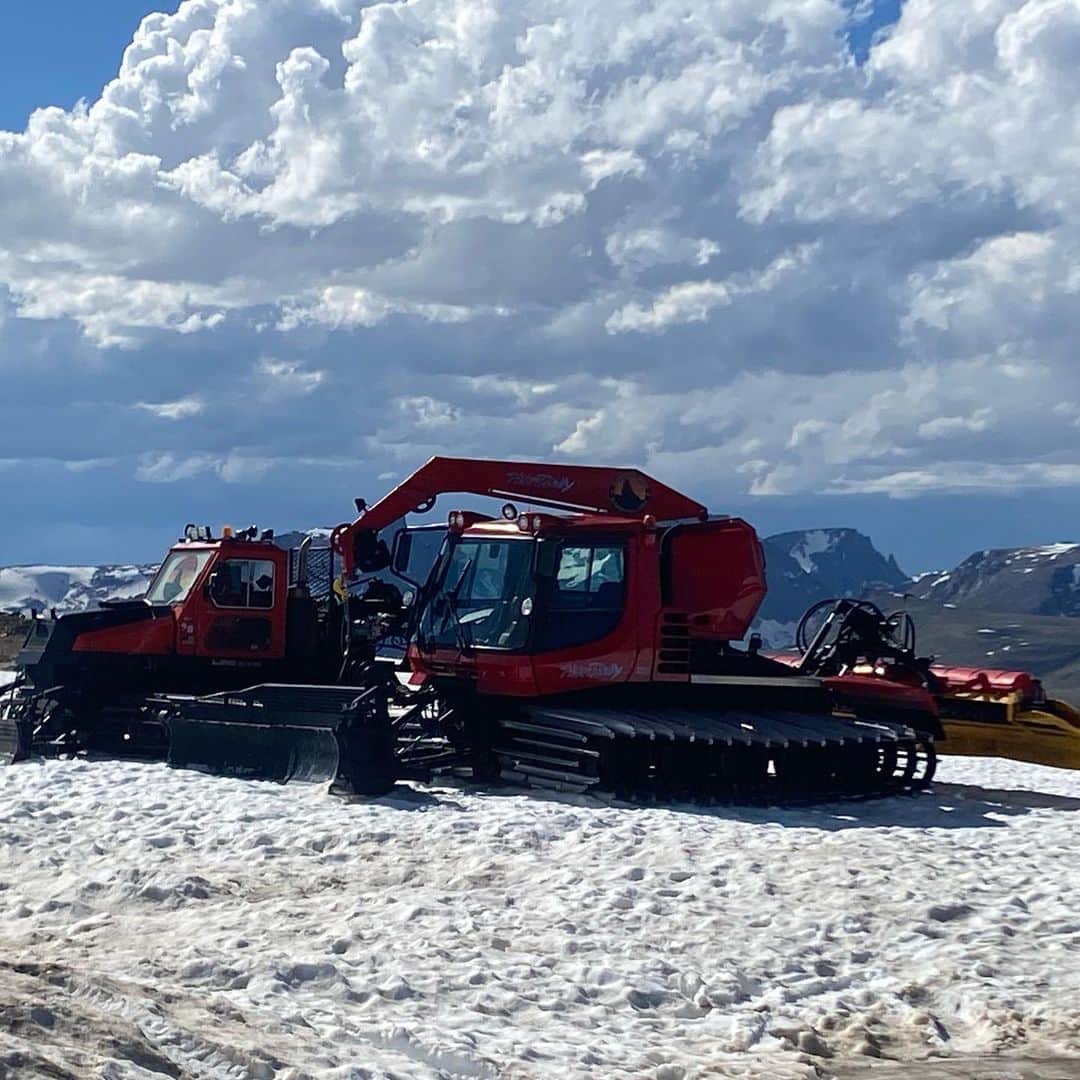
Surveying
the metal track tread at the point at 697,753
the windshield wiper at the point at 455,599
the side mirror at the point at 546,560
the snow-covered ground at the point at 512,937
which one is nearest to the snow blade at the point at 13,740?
the snow-covered ground at the point at 512,937

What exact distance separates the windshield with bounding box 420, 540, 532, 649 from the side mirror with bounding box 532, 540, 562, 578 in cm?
10

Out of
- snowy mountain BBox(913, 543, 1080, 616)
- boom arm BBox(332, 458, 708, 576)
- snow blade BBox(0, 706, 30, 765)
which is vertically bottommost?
snow blade BBox(0, 706, 30, 765)

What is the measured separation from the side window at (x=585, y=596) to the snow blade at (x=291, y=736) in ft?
6.62

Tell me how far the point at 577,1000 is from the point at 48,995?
9.88 ft

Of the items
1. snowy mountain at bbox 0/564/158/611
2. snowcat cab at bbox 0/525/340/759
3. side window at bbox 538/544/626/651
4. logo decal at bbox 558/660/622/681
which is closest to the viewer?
logo decal at bbox 558/660/622/681

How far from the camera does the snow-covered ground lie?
7637 mm

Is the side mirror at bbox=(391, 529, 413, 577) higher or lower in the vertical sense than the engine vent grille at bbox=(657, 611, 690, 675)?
higher

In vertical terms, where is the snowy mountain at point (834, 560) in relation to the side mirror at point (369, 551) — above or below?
above

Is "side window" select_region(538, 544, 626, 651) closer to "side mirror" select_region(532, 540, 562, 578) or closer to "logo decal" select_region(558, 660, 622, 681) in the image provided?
"side mirror" select_region(532, 540, 562, 578)

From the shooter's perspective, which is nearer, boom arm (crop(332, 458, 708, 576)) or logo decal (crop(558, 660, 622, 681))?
logo decal (crop(558, 660, 622, 681))

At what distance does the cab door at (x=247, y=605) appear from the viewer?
2050cm

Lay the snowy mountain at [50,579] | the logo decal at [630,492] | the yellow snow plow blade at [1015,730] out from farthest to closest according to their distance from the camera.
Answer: the snowy mountain at [50,579] < the yellow snow plow blade at [1015,730] < the logo decal at [630,492]

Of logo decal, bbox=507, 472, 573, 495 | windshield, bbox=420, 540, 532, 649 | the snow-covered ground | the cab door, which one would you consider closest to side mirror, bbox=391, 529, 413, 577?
windshield, bbox=420, 540, 532, 649

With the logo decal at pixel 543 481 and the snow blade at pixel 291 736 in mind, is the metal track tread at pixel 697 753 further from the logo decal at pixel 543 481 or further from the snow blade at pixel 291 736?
the logo decal at pixel 543 481
